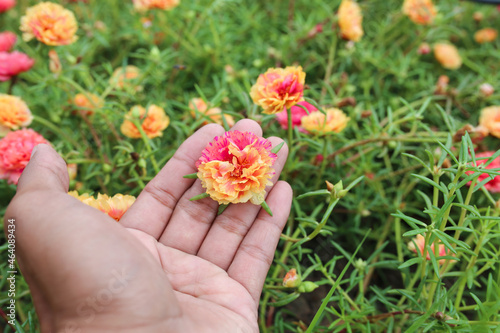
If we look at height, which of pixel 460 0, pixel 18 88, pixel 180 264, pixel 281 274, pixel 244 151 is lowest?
pixel 281 274

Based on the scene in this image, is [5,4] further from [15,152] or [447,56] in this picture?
[447,56]

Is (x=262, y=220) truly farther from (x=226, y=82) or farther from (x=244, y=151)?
(x=226, y=82)

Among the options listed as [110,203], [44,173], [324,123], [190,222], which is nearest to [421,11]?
[324,123]

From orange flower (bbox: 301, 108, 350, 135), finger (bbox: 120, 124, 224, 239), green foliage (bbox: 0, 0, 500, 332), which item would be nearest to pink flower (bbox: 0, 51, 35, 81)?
green foliage (bbox: 0, 0, 500, 332)

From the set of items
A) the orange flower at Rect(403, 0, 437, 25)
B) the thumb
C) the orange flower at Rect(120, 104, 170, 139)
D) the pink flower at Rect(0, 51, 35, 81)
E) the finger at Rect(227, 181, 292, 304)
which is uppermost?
the orange flower at Rect(403, 0, 437, 25)

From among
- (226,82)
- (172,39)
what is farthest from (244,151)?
(172,39)

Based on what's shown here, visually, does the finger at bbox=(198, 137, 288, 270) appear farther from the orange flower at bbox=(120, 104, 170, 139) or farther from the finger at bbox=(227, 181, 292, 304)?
the orange flower at bbox=(120, 104, 170, 139)
